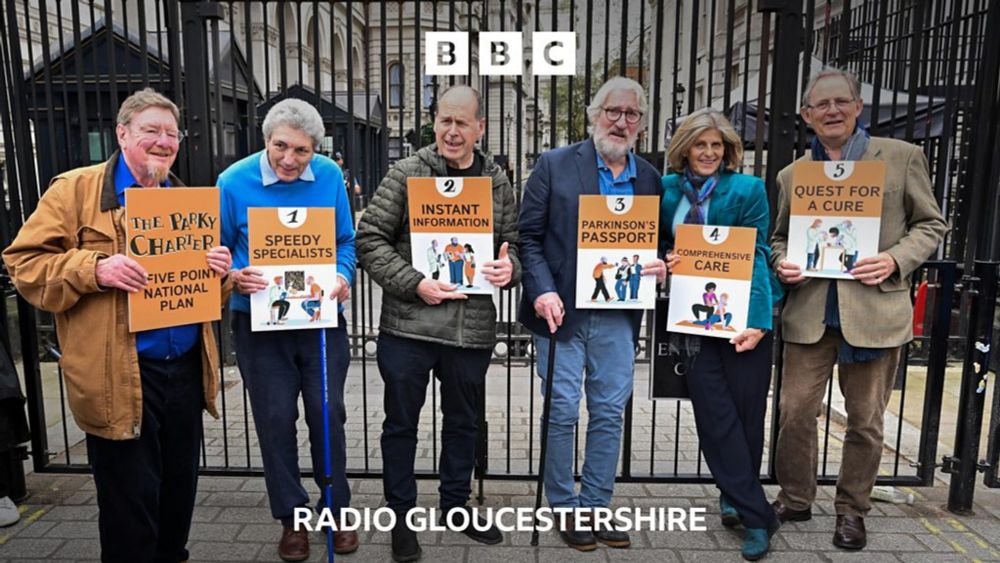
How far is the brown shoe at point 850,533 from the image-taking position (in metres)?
3.39

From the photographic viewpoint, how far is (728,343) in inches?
126

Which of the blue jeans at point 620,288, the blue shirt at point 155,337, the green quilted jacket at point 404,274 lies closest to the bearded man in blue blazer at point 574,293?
the blue jeans at point 620,288

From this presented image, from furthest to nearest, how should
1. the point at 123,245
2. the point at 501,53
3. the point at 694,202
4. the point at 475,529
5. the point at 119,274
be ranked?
the point at 501,53 → the point at 475,529 → the point at 694,202 → the point at 123,245 → the point at 119,274

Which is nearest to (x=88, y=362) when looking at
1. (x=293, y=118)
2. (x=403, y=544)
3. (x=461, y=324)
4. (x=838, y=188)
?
(x=293, y=118)

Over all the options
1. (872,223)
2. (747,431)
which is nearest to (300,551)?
(747,431)

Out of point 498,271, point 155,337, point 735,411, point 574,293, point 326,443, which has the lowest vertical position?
point 326,443

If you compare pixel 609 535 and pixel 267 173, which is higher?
pixel 267 173

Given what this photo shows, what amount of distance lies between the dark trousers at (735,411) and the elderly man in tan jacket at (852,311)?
0.28 m

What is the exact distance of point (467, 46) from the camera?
3.68 m

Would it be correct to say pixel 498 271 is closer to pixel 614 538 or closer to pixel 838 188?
pixel 614 538

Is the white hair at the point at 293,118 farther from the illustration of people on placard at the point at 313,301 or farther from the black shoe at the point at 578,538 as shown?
the black shoe at the point at 578,538

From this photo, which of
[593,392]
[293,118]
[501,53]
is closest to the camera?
[293,118]

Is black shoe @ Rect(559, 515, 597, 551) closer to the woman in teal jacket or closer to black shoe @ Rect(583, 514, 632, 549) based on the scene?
black shoe @ Rect(583, 514, 632, 549)

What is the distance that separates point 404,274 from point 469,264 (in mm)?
290
